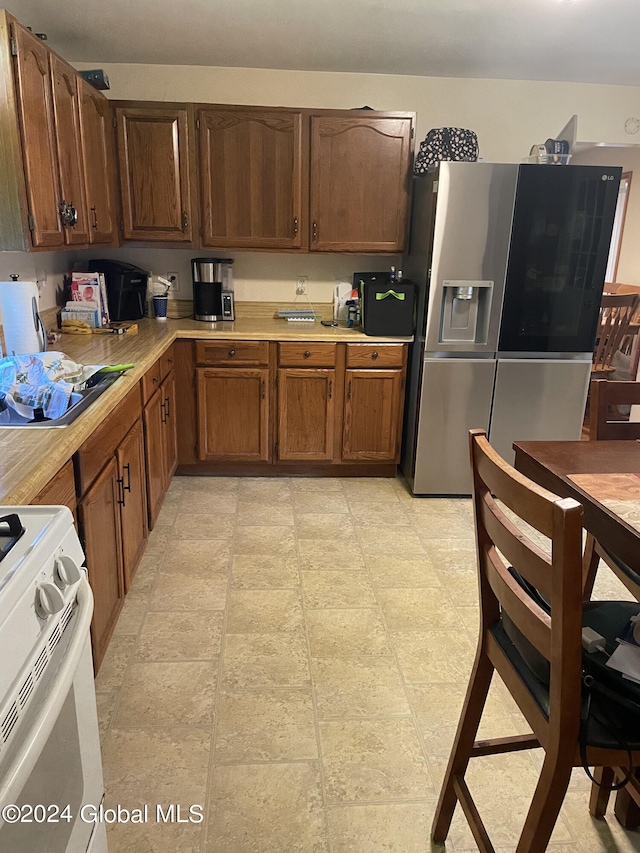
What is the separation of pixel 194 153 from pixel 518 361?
2.15 metres

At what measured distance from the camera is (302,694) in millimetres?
1956

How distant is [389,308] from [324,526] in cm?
128

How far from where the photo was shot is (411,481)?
359cm

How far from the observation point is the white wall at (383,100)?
3623 millimetres

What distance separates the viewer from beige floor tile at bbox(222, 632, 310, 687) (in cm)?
201

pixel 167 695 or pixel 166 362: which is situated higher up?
pixel 166 362

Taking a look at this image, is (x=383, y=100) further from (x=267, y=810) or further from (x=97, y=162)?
(x=267, y=810)

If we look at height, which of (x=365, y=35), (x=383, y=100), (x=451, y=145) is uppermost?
(x=365, y=35)

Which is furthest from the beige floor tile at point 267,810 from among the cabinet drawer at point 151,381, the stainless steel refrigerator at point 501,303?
the stainless steel refrigerator at point 501,303

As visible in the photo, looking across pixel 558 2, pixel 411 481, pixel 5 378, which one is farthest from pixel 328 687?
pixel 558 2

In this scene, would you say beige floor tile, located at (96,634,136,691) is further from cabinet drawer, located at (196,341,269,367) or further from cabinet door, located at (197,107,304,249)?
cabinet door, located at (197,107,304,249)

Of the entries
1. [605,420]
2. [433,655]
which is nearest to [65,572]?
[433,655]

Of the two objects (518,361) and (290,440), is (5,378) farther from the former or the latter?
(518,361)

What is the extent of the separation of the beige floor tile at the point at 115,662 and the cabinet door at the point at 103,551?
69 mm
